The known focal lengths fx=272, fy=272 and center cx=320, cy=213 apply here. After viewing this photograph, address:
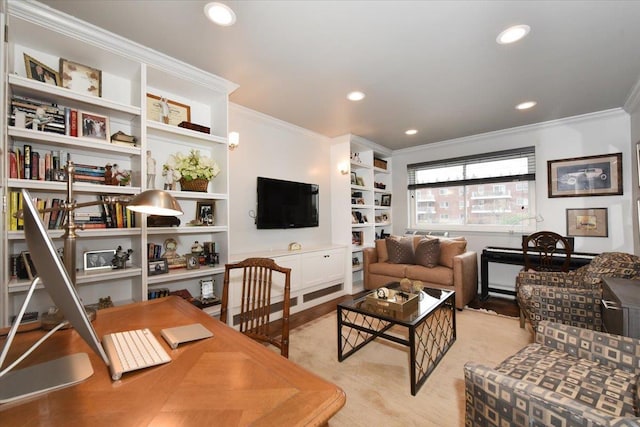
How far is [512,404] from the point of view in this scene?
2.84 feet

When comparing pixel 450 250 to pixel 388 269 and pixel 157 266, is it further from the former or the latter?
pixel 157 266

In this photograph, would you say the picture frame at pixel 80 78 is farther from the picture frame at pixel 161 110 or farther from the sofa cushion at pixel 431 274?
the sofa cushion at pixel 431 274

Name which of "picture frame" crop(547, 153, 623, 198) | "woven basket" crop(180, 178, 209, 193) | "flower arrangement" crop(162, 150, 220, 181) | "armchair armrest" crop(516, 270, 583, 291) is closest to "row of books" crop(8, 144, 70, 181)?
"flower arrangement" crop(162, 150, 220, 181)

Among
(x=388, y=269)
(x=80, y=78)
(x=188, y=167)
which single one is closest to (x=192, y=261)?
(x=188, y=167)

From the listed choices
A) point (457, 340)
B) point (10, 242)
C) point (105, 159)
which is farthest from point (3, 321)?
point (457, 340)

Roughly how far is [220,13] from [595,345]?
9.06 ft

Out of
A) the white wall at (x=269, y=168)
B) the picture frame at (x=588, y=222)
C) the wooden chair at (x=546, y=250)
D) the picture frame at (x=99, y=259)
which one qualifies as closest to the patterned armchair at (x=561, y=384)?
the wooden chair at (x=546, y=250)

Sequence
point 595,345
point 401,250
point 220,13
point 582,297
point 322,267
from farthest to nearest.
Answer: point 401,250, point 322,267, point 582,297, point 220,13, point 595,345

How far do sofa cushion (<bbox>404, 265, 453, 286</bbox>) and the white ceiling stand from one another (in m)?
1.98

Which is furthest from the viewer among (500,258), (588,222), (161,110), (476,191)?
(476,191)

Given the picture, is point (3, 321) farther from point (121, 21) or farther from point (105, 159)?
point (121, 21)

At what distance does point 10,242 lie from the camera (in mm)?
1721

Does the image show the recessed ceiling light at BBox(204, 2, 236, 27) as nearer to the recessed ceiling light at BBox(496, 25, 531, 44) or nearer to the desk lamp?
the desk lamp

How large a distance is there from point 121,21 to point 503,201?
4.78 m
